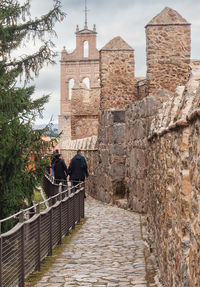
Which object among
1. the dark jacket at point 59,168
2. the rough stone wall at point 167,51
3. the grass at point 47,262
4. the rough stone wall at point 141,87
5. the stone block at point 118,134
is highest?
the rough stone wall at point 167,51

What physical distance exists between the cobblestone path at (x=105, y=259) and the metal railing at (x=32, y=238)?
26 centimetres

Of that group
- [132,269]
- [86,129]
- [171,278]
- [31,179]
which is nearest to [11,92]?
[31,179]

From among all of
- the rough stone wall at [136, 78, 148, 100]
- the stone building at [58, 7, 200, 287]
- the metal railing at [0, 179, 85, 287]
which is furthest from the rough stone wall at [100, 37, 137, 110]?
the metal railing at [0, 179, 85, 287]

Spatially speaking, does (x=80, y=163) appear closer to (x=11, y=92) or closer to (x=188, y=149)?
(x=11, y=92)

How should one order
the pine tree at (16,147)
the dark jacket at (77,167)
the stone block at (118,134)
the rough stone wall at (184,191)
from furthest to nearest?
the dark jacket at (77,167), the stone block at (118,134), the pine tree at (16,147), the rough stone wall at (184,191)

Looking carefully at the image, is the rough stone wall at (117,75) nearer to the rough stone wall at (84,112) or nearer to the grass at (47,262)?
the rough stone wall at (84,112)

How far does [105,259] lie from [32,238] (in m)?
1.35

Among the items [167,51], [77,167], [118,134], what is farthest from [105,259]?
[167,51]

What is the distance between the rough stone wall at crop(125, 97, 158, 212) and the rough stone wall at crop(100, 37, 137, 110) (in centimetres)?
690

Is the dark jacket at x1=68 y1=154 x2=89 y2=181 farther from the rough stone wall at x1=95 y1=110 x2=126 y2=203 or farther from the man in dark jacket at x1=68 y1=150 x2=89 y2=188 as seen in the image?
the rough stone wall at x1=95 y1=110 x2=126 y2=203

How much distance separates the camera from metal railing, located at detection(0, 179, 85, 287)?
5.44 meters

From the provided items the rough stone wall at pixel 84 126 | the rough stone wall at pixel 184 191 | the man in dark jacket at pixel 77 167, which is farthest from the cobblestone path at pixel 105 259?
the rough stone wall at pixel 84 126

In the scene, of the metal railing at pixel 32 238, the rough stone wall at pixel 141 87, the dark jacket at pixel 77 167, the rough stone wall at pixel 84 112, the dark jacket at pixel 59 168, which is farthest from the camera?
the rough stone wall at pixel 84 112

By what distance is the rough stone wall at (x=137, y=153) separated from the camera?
10.9 metres
